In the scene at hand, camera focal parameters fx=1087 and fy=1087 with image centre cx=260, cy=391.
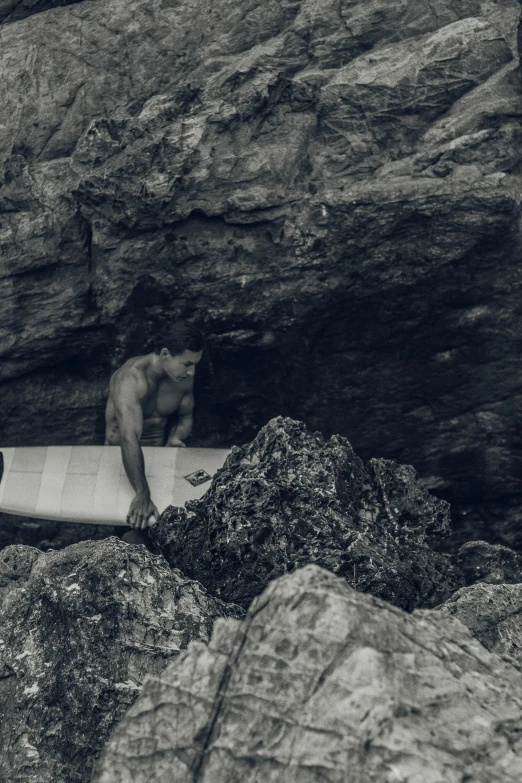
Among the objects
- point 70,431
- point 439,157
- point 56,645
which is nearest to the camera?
point 56,645

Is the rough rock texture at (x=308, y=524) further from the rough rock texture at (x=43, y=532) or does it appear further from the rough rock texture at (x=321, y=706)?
the rough rock texture at (x=321, y=706)

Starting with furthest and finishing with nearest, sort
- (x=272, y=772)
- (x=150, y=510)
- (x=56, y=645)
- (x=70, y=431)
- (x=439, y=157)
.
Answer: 1. (x=70, y=431)
2. (x=150, y=510)
3. (x=439, y=157)
4. (x=56, y=645)
5. (x=272, y=772)

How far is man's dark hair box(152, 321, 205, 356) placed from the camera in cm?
849

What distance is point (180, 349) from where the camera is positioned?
8.55 m

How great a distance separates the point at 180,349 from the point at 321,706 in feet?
16.2

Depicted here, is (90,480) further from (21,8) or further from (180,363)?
(21,8)

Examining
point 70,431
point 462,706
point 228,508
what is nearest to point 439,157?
point 228,508

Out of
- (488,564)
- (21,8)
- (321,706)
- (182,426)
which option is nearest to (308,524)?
(488,564)

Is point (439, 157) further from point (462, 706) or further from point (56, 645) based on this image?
point (462, 706)

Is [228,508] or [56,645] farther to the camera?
[228,508]

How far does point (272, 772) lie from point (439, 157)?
5493 mm

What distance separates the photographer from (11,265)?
Result: 8.92 m

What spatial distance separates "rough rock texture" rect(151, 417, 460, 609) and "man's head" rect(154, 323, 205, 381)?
1245 mm

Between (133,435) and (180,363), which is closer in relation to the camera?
(180,363)
